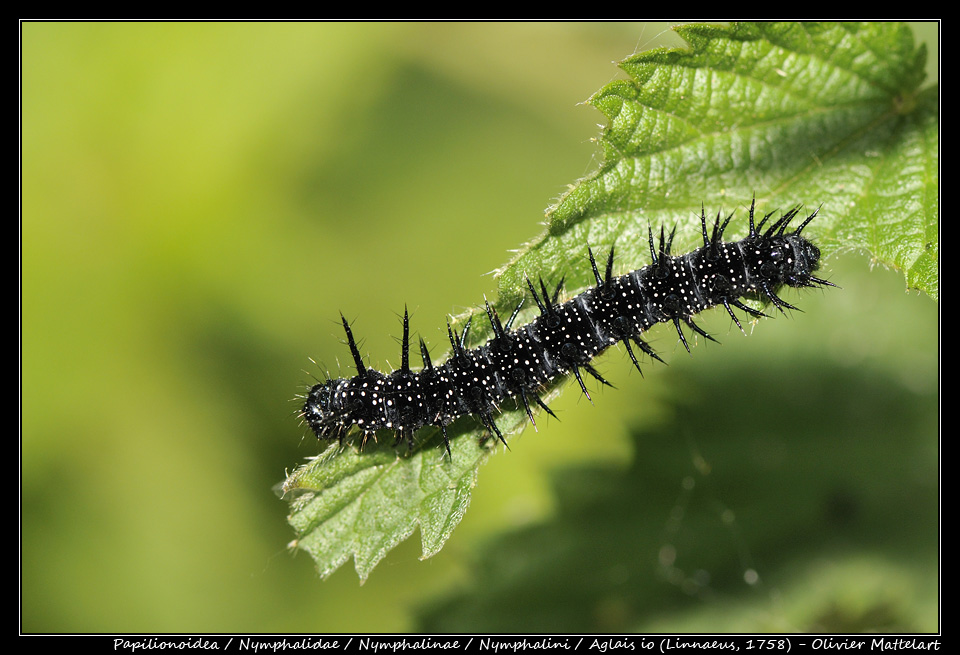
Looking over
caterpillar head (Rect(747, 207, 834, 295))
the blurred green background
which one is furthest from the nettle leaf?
the blurred green background

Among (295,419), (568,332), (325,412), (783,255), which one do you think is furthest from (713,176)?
(295,419)

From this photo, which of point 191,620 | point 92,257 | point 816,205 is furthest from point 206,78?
point 816,205

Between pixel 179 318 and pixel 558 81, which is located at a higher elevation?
pixel 558 81

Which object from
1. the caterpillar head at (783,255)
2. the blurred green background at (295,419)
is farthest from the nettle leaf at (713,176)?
the blurred green background at (295,419)

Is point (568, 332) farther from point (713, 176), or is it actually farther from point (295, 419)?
point (295, 419)

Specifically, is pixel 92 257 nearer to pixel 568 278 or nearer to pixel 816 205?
pixel 568 278

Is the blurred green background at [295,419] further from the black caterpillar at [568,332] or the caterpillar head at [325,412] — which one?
the black caterpillar at [568,332]
